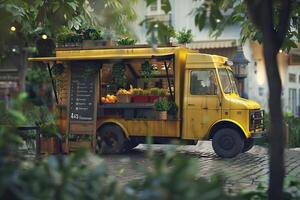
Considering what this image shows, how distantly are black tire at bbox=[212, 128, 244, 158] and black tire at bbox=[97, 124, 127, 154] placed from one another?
2087mm

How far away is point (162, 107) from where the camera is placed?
12148mm

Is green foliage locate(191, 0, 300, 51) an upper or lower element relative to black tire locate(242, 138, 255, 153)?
upper

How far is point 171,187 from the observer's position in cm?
316

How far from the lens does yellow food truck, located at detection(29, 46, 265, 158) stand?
12156 mm

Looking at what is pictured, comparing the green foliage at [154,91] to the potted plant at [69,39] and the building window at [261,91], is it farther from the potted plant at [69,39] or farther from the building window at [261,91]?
the building window at [261,91]

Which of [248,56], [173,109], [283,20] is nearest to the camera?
[283,20]

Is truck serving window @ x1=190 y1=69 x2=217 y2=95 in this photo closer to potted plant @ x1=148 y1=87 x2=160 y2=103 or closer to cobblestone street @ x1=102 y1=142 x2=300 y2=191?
potted plant @ x1=148 y1=87 x2=160 y2=103

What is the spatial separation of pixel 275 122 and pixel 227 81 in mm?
8546

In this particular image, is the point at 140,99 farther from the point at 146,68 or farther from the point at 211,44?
the point at 211,44

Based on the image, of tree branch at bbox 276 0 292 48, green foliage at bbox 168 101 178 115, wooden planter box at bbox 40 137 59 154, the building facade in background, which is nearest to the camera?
tree branch at bbox 276 0 292 48

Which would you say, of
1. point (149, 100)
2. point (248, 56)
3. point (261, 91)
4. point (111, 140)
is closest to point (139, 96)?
point (149, 100)

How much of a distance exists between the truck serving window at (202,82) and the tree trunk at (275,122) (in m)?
8.03

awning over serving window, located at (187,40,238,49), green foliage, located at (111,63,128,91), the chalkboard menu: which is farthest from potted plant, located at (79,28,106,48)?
awning over serving window, located at (187,40,238,49)

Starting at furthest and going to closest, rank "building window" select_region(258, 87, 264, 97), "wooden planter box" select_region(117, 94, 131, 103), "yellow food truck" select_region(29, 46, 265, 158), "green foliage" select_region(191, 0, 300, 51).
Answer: "building window" select_region(258, 87, 264, 97), "wooden planter box" select_region(117, 94, 131, 103), "yellow food truck" select_region(29, 46, 265, 158), "green foliage" select_region(191, 0, 300, 51)
